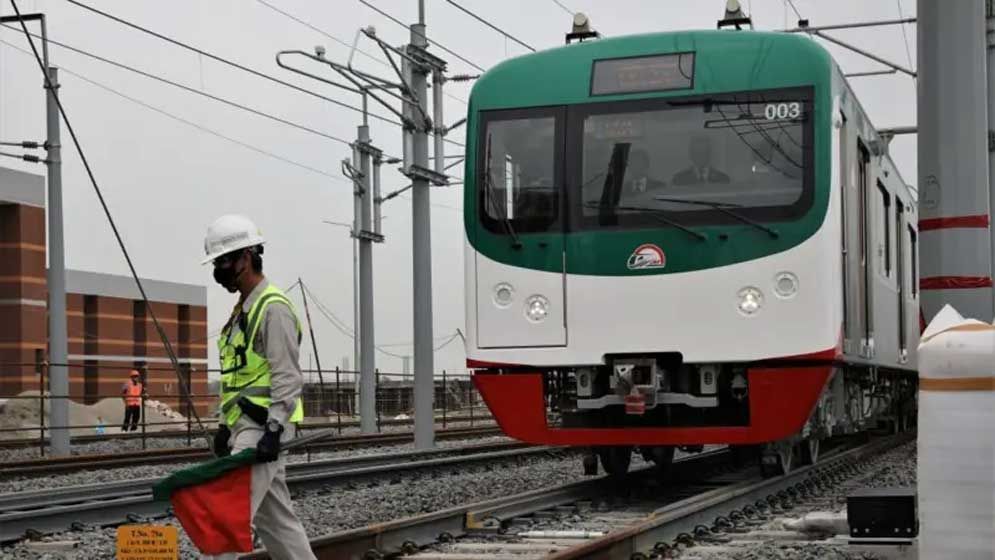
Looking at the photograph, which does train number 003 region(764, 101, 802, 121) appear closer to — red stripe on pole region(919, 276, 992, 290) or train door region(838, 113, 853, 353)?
train door region(838, 113, 853, 353)

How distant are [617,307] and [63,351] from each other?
14531 mm

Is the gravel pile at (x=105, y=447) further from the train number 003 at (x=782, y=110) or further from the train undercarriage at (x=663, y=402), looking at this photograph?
the train number 003 at (x=782, y=110)

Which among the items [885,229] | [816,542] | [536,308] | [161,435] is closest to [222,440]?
[816,542]

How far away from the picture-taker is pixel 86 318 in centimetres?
6850

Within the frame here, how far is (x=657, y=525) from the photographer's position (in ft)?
28.5

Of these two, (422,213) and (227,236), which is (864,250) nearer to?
(227,236)

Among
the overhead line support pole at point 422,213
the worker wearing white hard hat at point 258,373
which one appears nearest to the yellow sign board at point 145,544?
the worker wearing white hard hat at point 258,373

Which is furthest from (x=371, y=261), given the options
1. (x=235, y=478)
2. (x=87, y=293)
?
(x=87, y=293)

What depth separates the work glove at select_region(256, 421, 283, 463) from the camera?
5.70 m

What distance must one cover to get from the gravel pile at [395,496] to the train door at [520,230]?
5.45 ft

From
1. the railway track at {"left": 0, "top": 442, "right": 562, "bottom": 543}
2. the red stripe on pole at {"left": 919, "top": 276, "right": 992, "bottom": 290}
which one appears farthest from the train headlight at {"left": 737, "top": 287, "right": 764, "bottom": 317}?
the railway track at {"left": 0, "top": 442, "right": 562, "bottom": 543}

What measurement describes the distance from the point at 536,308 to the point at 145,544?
5.46m

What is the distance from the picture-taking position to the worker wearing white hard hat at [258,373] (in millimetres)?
5824

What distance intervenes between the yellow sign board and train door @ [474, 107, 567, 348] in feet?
17.7
